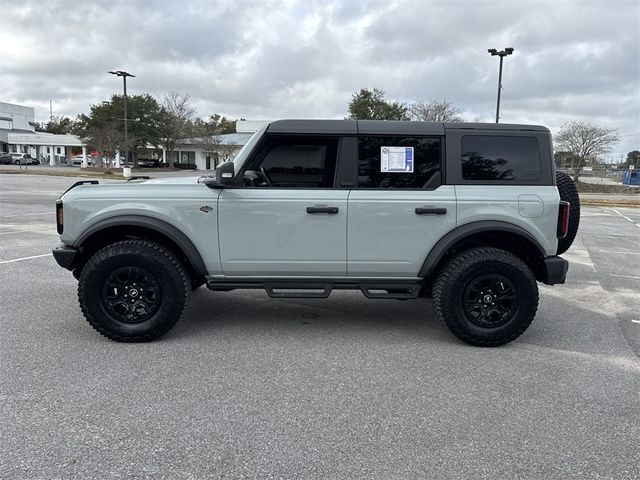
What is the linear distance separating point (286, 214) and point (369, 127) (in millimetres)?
1102

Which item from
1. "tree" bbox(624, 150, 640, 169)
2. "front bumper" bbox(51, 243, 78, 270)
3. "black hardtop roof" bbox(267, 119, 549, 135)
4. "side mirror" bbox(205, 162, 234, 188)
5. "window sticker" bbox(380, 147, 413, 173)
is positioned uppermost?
"tree" bbox(624, 150, 640, 169)

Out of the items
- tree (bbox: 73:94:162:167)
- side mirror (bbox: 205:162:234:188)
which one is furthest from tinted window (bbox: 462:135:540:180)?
tree (bbox: 73:94:162:167)

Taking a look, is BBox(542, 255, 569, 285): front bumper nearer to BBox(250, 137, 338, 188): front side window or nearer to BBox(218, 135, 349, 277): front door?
BBox(218, 135, 349, 277): front door

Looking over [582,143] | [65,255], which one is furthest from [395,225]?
[582,143]

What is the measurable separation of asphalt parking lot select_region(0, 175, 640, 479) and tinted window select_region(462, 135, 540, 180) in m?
1.59

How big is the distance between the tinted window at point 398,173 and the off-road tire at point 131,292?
6.25 ft

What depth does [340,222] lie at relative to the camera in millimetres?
4426

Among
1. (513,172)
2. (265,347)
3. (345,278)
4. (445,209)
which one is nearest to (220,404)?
(265,347)

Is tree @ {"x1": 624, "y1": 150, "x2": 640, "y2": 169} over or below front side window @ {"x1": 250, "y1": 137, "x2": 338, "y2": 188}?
over

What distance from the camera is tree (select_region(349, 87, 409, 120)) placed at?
152 ft

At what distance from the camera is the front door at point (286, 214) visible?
4.41 metres

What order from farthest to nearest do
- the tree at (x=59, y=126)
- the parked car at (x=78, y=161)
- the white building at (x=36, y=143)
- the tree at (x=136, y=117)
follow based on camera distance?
the tree at (x=59, y=126) < the white building at (x=36, y=143) < the parked car at (x=78, y=161) < the tree at (x=136, y=117)

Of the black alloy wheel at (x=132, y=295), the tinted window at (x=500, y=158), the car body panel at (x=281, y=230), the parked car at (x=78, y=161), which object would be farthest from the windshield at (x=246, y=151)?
the parked car at (x=78, y=161)

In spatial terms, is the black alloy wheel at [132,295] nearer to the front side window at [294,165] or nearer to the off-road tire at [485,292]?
the front side window at [294,165]
